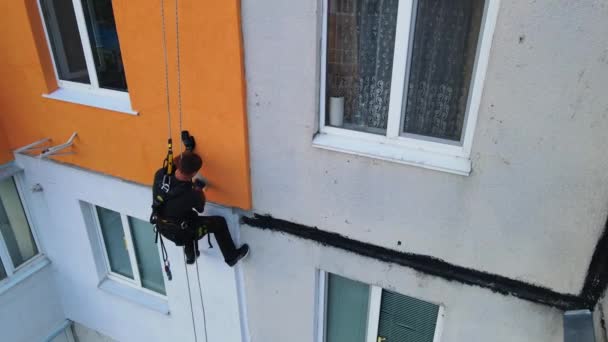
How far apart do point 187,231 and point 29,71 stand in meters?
2.76

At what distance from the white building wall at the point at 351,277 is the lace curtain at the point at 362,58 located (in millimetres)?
1330

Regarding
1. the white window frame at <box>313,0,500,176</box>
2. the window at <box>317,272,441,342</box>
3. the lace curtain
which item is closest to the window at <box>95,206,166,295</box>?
the window at <box>317,272,441,342</box>

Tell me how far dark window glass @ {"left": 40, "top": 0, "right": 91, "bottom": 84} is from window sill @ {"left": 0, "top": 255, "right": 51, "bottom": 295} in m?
3.06

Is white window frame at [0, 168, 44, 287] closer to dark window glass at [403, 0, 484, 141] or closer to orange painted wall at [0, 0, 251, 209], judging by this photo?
orange painted wall at [0, 0, 251, 209]

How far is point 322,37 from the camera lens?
3.21m

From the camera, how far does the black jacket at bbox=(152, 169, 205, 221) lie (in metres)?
3.70

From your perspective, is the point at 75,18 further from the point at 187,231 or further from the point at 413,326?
the point at 413,326

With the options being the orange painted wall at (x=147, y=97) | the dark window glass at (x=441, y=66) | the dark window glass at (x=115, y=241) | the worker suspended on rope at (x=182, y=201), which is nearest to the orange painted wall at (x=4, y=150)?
the orange painted wall at (x=147, y=97)

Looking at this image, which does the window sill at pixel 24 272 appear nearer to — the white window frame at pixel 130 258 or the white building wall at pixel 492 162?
the white window frame at pixel 130 258

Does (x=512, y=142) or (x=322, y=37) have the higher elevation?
(x=322, y=37)

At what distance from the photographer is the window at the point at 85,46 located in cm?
427

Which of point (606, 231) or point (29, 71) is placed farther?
point (29, 71)

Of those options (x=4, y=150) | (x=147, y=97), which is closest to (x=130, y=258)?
(x=4, y=150)

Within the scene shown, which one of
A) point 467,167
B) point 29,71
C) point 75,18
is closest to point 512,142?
point 467,167
